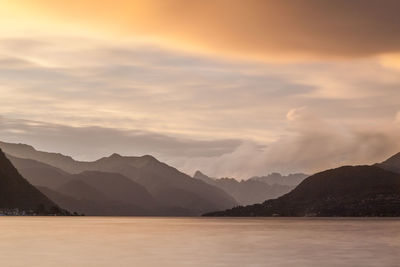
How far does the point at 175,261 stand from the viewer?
334ft

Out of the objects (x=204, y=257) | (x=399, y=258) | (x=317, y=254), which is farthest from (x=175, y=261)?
(x=399, y=258)

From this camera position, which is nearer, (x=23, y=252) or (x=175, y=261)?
(x=175, y=261)

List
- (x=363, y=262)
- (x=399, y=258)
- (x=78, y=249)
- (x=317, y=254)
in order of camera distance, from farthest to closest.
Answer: (x=78, y=249)
(x=317, y=254)
(x=399, y=258)
(x=363, y=262)

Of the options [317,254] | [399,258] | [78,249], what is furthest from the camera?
[78,249]

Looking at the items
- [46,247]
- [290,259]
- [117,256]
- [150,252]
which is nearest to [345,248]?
[290,259]

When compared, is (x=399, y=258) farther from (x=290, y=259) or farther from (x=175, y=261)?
(x=175, y=261)

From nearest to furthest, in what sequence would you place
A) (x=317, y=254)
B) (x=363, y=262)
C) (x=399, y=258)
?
(x=363, y=262)
(x=399, y=258)
(x=317, y=254)

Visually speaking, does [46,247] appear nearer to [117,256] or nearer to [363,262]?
[117,256]

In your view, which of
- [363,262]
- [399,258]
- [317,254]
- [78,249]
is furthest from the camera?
[78,249]

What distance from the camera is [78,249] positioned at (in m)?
128

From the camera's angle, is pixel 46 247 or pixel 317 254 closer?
pixel 317 254

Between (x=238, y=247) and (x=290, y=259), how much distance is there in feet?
97.3

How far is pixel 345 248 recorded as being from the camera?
131625mm

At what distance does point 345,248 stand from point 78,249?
56.1 meters
